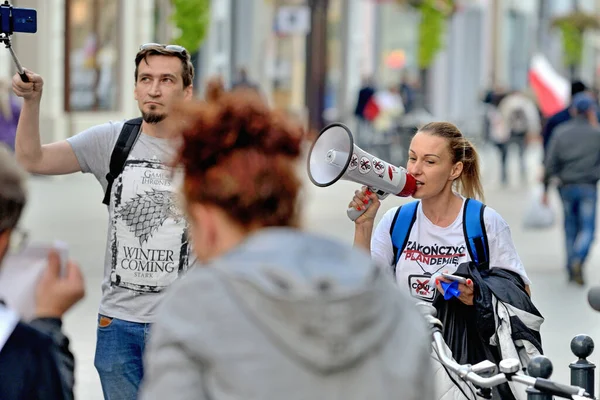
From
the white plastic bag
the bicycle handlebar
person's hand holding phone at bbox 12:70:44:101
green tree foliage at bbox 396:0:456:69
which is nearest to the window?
the white plastic bag

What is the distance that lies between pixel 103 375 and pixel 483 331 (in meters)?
1.26

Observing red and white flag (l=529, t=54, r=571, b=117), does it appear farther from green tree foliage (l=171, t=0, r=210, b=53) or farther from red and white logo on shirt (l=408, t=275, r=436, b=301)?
red and white logo on shirt (l=408, t=275, r=436, b=301)

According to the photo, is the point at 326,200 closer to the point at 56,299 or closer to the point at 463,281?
the point at 463,281

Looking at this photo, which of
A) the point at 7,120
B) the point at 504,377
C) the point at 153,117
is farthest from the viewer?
the point at 7,120

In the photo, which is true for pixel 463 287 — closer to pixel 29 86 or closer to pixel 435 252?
pixel 435 252

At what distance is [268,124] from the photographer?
2.33 m

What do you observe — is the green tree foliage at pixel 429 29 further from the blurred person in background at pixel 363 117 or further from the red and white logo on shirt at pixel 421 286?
the red and white logo on shirt at pixel 421 286

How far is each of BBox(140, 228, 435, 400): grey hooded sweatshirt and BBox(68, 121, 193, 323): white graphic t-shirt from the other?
2.19m

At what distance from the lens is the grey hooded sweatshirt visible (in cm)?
206

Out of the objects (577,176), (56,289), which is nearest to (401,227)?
(56,289)

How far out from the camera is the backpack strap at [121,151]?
14.5 feet

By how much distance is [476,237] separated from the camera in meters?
4.47

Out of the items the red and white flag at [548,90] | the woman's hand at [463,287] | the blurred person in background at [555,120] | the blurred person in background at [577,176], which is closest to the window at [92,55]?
the red and white flag at [548,90]

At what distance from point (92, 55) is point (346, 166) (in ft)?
65.8
